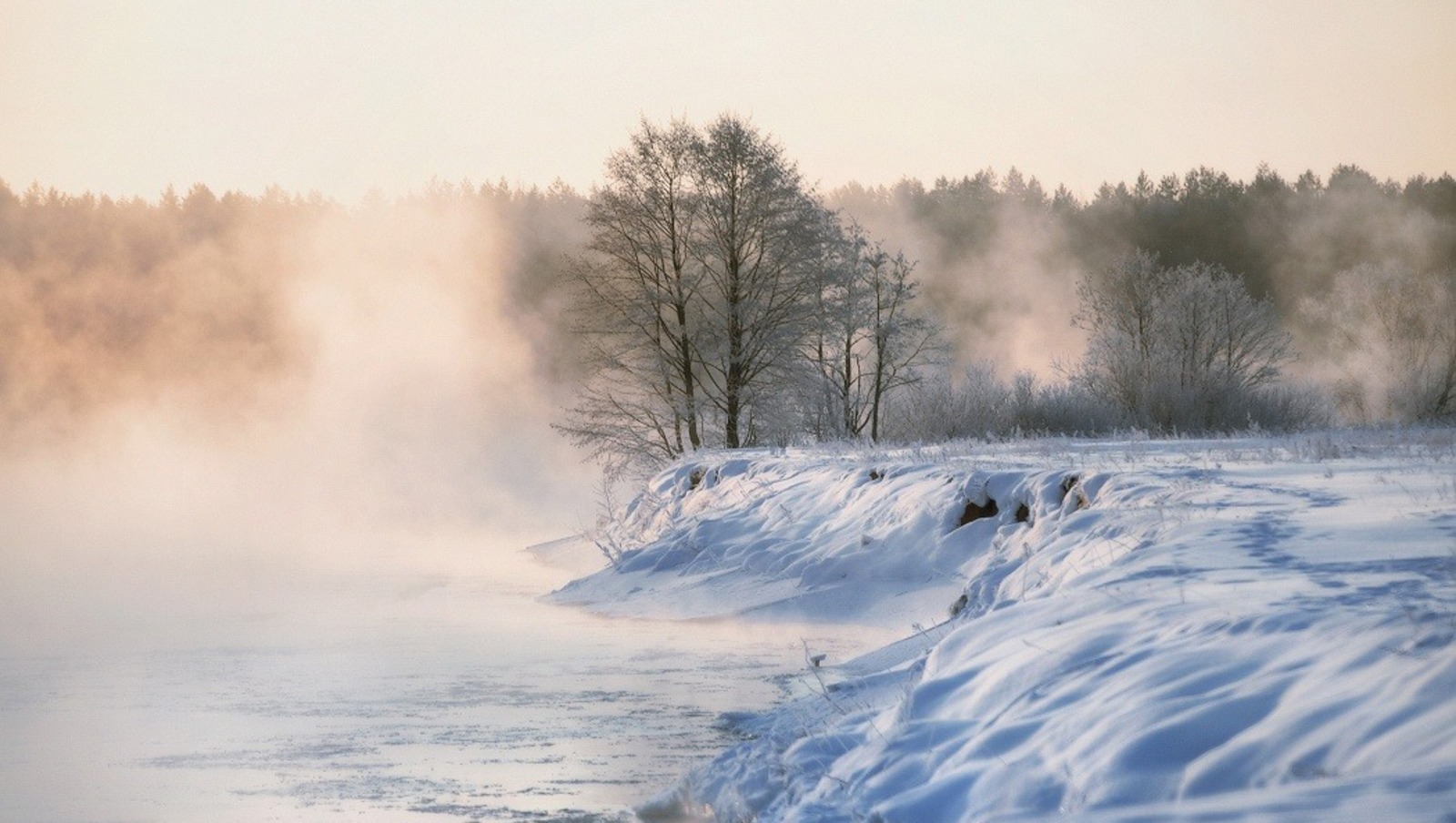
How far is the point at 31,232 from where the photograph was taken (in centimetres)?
7144

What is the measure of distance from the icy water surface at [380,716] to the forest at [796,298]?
1113cm

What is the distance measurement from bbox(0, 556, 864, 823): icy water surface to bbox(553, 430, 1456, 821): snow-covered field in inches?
25.1

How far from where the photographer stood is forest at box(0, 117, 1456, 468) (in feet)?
98.1

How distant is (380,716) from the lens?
28.8 feet

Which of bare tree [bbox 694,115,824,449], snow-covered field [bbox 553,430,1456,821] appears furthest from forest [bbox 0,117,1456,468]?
snow-covered field [bbox 553,430,1456,821]

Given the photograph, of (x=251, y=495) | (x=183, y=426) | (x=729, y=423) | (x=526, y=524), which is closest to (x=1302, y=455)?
(x=729, y=423)

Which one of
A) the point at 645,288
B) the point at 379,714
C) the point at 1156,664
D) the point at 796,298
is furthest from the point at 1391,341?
the point at 1156,664

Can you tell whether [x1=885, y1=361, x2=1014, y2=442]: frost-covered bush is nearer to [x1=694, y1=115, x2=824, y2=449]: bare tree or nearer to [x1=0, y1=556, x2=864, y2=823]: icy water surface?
[x1=694, y1=115, x2=824, y2=449]: bare tree

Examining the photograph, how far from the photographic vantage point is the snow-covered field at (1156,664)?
4.07 meters

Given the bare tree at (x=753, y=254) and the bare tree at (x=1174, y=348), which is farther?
the bare tree at (x=753, y=254)

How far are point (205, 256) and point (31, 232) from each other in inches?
351

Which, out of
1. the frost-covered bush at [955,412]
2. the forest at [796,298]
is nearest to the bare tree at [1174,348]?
the forest at [796,298]

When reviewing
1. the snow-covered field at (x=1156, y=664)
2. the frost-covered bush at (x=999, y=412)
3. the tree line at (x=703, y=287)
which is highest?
the tree line at (x=703, y=287)

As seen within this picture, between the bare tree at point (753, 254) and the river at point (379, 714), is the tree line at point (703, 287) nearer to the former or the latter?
the bare tree at point (753, 254)
